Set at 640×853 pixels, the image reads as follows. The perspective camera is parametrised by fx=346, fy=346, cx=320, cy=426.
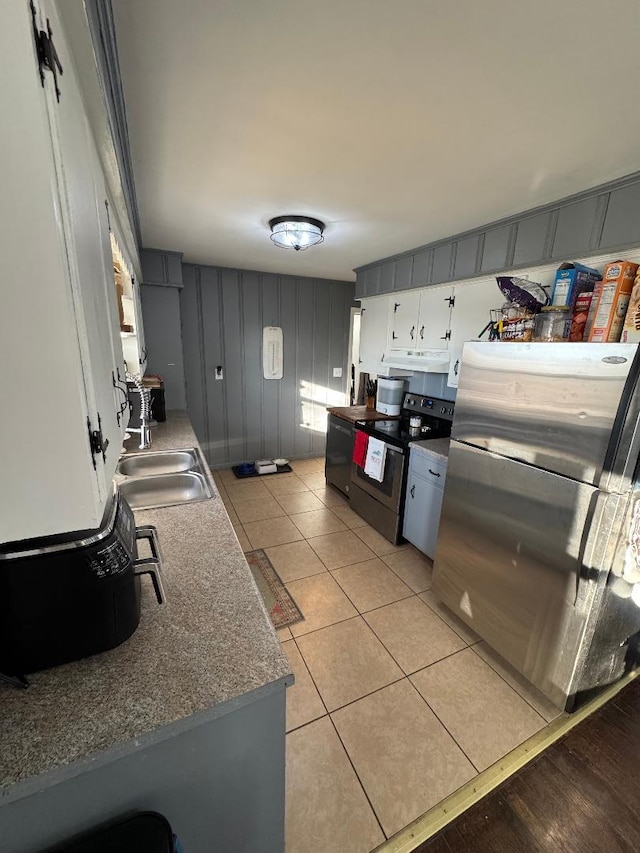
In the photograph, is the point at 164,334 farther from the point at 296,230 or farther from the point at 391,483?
the point at 391,483

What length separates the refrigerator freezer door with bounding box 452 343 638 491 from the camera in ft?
4.19

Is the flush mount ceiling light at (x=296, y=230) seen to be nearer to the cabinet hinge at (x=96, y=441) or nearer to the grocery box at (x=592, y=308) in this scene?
the grocery box at (x=592, y=308)

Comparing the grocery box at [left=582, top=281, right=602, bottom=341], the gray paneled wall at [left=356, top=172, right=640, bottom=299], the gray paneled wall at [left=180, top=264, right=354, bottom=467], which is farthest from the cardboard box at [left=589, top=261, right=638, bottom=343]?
the gray paneled wall at [left=180, top=264, right=354, bottom=467]

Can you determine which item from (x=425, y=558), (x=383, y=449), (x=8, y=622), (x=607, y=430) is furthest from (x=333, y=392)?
(x=8, y=622)

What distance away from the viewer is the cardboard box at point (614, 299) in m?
1.47

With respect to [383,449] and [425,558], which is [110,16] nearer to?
[383,449]

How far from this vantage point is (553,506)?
1.46 metres

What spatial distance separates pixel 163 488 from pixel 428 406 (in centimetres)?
226

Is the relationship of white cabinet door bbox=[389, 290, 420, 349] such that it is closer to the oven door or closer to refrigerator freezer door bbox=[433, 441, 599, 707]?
the oven door

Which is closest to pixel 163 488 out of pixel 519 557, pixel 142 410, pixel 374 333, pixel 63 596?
pixel 142 410

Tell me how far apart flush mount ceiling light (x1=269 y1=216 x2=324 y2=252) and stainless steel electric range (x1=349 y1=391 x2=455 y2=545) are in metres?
1.52

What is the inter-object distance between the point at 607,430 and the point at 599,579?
60 cm

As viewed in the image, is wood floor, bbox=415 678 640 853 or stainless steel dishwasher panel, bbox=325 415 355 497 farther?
stainless steel dishwasher panel, bbox=325 415 355 497

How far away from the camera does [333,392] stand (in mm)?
4699
